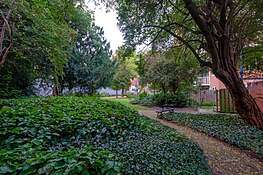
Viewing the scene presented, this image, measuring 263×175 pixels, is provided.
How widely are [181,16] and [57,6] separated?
5088 mm

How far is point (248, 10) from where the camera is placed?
6.12 metres

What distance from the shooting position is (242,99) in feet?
18.4

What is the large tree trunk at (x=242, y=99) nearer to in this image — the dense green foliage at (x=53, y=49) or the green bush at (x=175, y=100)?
the dense green foliage at (x=53, y=49)

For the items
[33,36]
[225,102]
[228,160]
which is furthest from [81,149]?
[225,102]

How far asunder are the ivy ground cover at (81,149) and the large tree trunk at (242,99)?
11.2 feet

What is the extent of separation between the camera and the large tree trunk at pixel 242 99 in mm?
5508

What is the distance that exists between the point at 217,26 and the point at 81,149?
19.6 ft

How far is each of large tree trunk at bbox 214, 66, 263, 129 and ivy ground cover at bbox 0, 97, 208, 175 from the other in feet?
11.2

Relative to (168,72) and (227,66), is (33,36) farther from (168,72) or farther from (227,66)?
(168,72)

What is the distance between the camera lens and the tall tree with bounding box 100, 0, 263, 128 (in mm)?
5310

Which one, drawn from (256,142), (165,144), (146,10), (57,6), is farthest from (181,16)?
(165,144)

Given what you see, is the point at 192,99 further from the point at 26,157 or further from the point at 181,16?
the point at 26,157

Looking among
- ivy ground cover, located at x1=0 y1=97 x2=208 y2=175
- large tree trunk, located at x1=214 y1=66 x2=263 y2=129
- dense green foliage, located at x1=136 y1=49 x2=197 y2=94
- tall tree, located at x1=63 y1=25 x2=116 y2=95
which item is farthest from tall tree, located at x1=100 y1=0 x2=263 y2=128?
tall tree, located at x1=63 y1=25 x2=116 y2=95

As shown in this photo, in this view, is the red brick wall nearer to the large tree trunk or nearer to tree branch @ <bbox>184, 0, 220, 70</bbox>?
the large tree trunk
